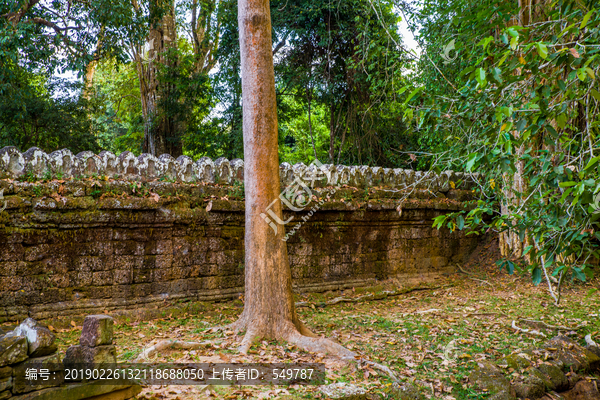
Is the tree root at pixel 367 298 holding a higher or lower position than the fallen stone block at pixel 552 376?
higher

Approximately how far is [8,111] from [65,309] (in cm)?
725

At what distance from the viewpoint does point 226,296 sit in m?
5.98

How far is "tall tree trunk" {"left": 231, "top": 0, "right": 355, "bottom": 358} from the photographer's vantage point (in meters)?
4.46

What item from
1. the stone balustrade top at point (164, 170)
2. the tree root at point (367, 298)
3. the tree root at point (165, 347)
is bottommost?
the tree root at point (367, 298)

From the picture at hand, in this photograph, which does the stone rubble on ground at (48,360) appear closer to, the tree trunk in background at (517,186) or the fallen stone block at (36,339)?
the fallen stone block at (36,339)

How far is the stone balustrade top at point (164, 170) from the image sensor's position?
470cm

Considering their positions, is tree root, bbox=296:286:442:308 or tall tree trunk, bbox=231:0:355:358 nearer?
tall tree trunk, bbox=231:0:355:358

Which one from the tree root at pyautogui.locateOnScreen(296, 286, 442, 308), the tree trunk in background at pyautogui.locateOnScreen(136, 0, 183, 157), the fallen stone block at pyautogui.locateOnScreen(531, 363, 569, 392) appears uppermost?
the tree trunk in background at pyautogui.locateOnScreen(136, 0, 183, 157)

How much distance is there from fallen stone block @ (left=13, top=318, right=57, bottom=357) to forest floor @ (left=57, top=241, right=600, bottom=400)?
29.8 inches

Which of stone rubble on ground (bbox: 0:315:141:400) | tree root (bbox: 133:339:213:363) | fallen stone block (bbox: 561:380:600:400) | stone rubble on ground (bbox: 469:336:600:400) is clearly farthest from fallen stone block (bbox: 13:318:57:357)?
fallen stone block (bbox: 561:380:600:400)

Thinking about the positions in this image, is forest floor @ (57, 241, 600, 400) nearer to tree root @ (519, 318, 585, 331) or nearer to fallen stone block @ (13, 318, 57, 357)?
tree root @ (519, 318, 585, 331)

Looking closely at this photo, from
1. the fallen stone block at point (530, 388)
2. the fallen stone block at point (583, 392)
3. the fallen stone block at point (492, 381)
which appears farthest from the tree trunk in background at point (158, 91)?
the fallen stone block at point (583, 392)

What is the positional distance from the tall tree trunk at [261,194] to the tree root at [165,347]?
0.56 meters

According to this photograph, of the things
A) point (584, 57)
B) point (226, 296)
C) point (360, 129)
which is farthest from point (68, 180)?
point (360, 129)
